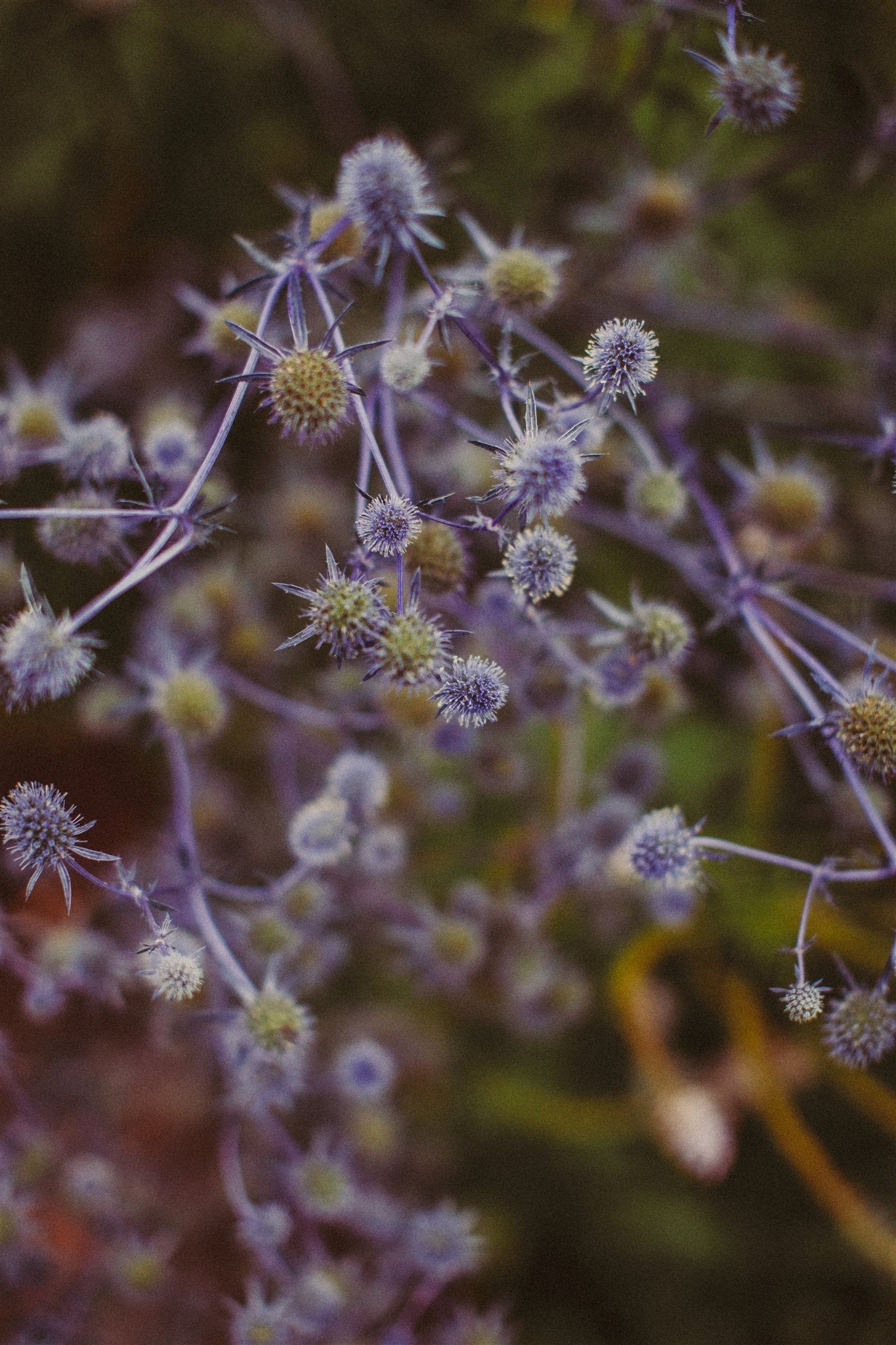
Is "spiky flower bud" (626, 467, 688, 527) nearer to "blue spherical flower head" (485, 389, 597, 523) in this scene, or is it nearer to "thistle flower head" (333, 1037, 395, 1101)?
"blue spherical flower head" (485, 389, 597, 523)

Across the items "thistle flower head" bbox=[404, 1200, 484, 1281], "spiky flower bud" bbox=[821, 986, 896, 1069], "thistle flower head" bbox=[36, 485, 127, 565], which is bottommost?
"thistle flower head" bbox=[404, 1200, 484, 1281]

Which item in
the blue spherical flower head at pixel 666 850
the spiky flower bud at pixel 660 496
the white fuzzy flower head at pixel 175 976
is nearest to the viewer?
the white fuzzy flower head at pixel 175 976

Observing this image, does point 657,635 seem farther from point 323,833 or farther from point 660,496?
point 323,833

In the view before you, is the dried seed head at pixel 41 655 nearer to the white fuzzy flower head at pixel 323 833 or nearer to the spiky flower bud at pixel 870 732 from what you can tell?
the white fuzzy flower head at pixel 323 833

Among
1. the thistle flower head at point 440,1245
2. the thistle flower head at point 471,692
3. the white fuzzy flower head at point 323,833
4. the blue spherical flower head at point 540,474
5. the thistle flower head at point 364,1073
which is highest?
the blue spherical flower head at point 540,474

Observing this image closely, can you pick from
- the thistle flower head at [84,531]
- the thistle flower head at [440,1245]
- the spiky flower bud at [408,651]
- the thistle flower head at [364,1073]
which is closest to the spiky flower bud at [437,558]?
the spiky flower bud at [408,651]

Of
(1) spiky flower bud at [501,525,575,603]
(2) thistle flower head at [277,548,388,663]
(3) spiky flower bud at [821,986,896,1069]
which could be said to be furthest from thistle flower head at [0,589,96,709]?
(3) spiky flower bud at [821,986,896,1069]

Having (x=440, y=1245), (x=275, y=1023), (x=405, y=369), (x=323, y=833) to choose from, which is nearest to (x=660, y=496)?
(x=405, y=369)
